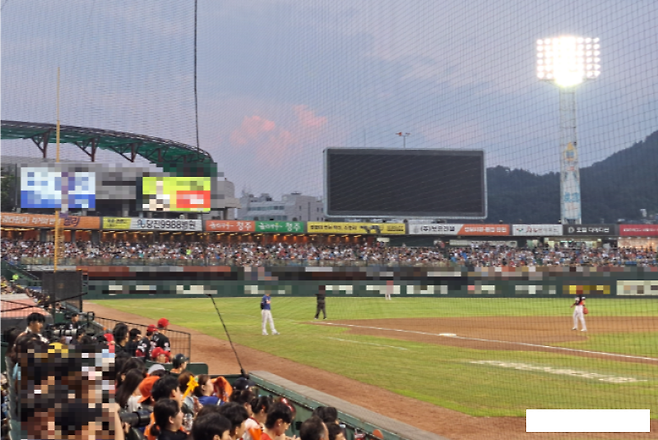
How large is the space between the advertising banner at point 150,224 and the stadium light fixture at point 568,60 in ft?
130

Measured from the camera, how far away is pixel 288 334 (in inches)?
961

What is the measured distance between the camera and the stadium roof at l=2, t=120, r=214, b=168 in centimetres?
5244

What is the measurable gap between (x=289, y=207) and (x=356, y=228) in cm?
4279

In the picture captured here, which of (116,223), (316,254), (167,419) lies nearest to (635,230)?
(316,254)

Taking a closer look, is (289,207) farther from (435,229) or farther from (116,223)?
(116,223)

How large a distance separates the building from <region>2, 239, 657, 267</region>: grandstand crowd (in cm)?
3208

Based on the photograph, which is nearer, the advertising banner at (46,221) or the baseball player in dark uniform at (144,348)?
the baseball player in dark uniform at (144,348)

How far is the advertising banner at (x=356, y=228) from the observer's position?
61062 mm

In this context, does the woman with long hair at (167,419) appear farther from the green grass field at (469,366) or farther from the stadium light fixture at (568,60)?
the stadium light fixture at (568,60)

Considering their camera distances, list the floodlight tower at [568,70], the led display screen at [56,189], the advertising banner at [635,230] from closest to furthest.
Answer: the floodlight tower at [568,70] → the led display screen at [56,189] → the advertising banner at [635,230]

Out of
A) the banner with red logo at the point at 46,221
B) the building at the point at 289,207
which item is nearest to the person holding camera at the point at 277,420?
the banner with red logo at the point at 46,221

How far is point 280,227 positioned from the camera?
2388 inches

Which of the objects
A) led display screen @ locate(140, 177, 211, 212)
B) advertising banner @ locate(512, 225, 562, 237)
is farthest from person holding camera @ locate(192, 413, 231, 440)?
advertising banner @ locate(512, 225, 562, 237)

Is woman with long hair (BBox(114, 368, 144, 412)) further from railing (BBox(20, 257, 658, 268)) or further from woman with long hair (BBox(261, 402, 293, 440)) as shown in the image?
railing (BBox(20, 257, 658, 268))
